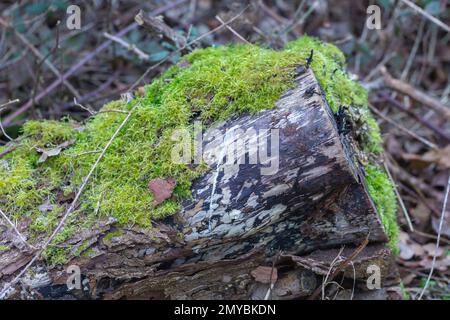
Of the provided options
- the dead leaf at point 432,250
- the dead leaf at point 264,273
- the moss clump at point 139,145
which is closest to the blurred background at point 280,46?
the dead leaf at point 432,250

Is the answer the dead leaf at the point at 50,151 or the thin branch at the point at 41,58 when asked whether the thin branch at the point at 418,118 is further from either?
the dead leaf at the point at 50,151

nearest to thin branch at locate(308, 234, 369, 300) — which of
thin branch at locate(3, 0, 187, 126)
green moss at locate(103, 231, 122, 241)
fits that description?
green moss at locate(103, 231, 122, 241)

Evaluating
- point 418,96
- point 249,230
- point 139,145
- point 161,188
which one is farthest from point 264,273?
point 418,96

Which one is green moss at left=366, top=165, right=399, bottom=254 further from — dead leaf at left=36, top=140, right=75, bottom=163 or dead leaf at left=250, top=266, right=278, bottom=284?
dead leaf at left=36, top=140, right=75, bottom=163

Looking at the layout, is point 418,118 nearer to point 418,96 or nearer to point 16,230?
point 418,96
